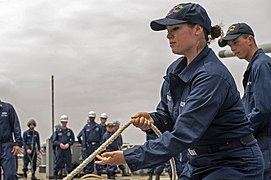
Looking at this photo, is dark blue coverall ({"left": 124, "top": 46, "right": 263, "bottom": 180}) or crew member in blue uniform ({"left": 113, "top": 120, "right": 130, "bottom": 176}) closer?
dark blue coverall ({"left": 124, "top": 46, "right": 263, "bottom": 180})

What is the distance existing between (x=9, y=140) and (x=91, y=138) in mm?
8121

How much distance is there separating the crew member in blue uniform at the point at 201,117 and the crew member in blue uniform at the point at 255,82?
4.52 feet

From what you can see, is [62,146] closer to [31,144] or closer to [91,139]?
[91,139]

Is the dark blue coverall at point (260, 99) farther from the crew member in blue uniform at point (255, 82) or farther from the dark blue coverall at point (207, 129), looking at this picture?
the dark blue coverall at point (207, 129)

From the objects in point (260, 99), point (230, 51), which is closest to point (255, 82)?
point (260, 99)

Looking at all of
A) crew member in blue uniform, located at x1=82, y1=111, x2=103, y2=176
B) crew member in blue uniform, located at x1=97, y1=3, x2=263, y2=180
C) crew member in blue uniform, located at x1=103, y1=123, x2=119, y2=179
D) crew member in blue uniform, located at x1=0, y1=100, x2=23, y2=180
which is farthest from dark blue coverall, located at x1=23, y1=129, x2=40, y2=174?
crew member in blue uniform, located at x1=97, y1=3, x2=263, y2=180

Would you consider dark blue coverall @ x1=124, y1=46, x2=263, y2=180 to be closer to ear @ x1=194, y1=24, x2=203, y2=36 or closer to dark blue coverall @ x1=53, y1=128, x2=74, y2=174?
ear @ x1=194, y1=24, x2=203, y2=36

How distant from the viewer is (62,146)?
1678 cm

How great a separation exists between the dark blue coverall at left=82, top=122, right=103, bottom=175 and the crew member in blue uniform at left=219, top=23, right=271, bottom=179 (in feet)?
40.8

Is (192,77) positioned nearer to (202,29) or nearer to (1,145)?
(202,29)

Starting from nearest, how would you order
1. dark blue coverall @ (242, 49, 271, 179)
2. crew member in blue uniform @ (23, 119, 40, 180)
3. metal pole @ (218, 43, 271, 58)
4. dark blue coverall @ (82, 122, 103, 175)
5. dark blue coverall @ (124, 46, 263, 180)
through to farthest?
dark blue coverall @ (124, 46, 263, 180)
dark blue coverall @ (242, 49, 271, 179)
metal pole @ (218, 43, 271, 58)
dark blue coverall @ (82, 122, 103, 175)
crew member in blue uniform @ (23, 119, 40, 180)

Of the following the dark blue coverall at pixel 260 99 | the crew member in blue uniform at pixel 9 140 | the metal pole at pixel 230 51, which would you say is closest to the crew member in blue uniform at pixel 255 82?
the dark blue coverall at pixel 260 99

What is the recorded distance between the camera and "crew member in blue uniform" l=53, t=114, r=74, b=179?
16844 mm

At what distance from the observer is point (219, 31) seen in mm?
3469
